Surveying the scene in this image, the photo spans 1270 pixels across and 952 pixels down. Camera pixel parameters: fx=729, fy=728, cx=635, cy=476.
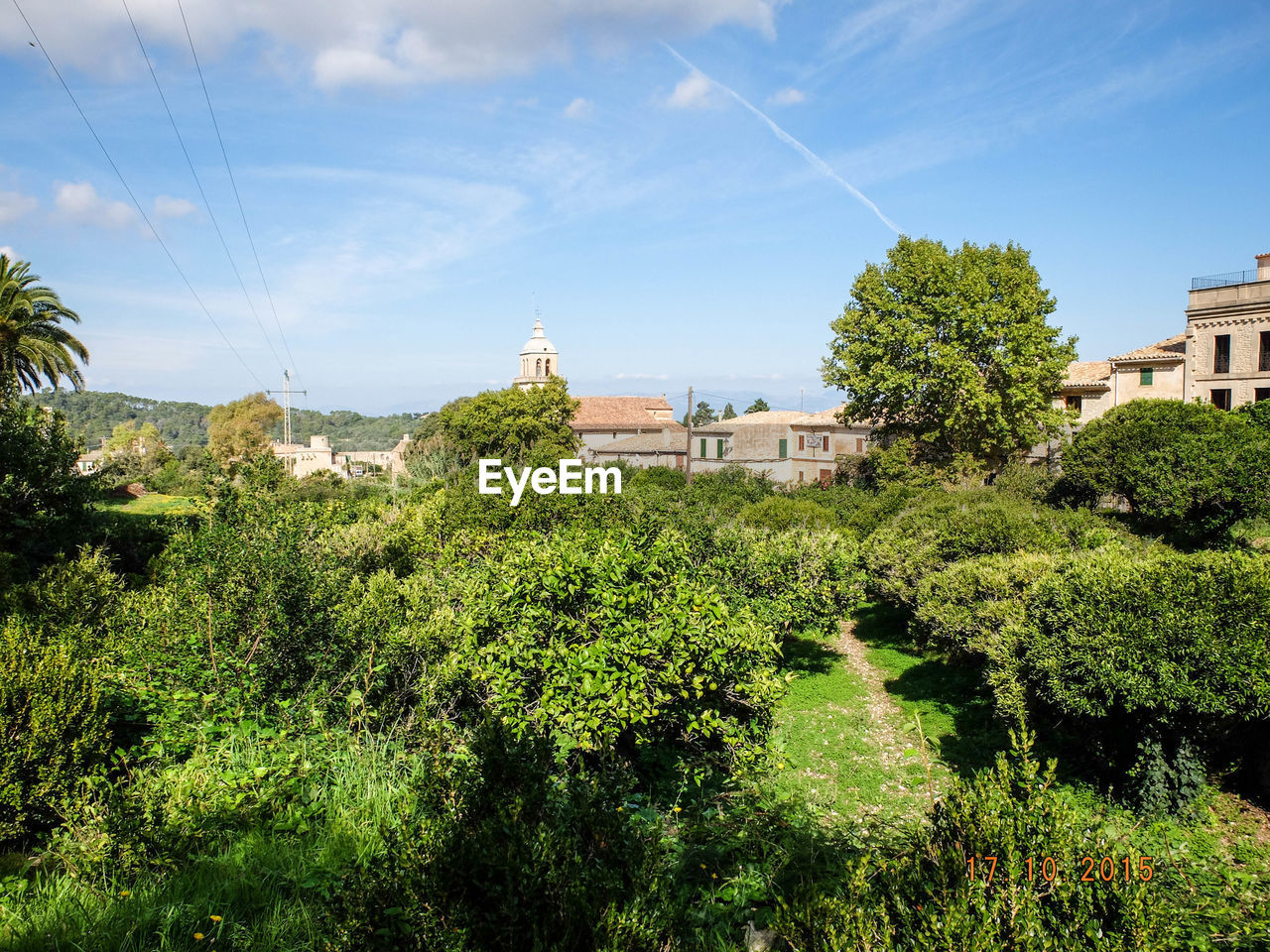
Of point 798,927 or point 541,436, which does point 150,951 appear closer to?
point 798,927

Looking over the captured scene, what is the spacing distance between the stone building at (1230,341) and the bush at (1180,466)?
876 centimetres

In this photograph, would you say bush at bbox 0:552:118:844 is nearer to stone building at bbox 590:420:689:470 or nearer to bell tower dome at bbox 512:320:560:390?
stone building at bbox 590:420:689:470

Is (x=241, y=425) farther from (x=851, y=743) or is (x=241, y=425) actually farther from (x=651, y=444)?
(x=851, y=743)

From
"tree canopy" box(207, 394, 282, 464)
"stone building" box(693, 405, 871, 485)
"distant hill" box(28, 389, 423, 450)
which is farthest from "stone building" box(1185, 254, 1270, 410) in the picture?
"distant hill" box(28, 389, 423, 450)

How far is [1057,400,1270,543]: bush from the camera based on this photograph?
75.5 ft

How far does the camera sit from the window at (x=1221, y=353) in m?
35.1

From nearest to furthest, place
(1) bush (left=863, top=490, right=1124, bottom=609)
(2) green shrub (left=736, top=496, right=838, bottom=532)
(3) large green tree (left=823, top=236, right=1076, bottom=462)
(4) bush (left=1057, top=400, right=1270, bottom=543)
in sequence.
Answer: (1) bush (left=863, top=490, right=1124, bottom=609) → (4) bush (left=1057, top=400, right=1270, bottom=543) → (2) green shrub (left=736, top=496, right=838, bottom=532) → (3) large green tree (left=823, top=236, right=1076, bottom=462)

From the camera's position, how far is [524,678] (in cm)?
677

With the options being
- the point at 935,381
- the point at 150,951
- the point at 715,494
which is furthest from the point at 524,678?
the point at 935,381

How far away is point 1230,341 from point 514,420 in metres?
41.1

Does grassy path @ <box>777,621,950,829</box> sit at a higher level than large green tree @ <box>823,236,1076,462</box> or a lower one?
lower

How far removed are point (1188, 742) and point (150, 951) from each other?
10.8 meters
